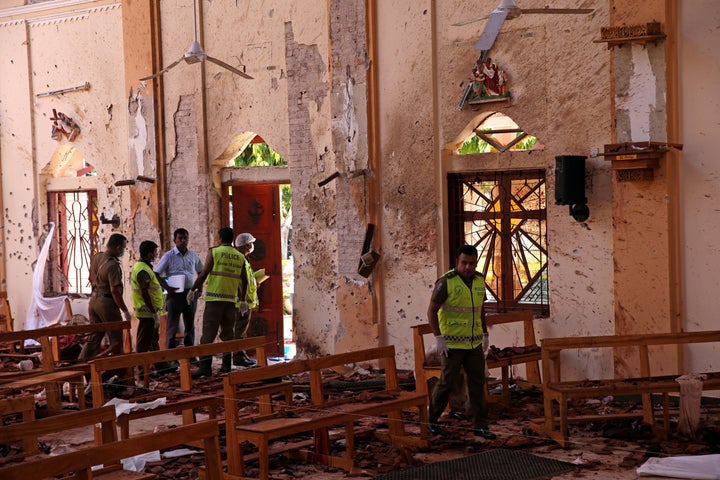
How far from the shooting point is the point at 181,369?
30.6ft

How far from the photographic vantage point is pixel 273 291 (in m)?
14.6


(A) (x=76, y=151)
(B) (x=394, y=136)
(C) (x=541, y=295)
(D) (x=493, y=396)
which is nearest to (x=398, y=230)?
(B) (x=394, y=136)

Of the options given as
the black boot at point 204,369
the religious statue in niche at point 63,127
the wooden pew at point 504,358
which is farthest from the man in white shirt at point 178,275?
the wooden pew at point 504,358

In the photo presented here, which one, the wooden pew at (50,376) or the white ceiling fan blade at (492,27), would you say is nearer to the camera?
the white ceiling fan blade at (492,27)

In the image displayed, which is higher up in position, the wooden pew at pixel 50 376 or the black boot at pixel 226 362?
the wooden pew at pixel 50 376

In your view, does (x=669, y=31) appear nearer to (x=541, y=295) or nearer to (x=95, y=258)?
(x=541, y=295)

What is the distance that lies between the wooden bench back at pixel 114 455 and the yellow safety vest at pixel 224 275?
6.37 m

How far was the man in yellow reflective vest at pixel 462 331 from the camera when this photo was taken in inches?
364

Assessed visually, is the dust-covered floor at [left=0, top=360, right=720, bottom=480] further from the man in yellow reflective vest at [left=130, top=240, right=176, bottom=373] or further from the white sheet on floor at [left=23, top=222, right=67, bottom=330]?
the white sheet on floor at [left=23, top=222, right=67, bottom=330]

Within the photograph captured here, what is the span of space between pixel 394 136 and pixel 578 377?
3.81m

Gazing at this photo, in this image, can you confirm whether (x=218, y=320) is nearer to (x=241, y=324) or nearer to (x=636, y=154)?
(x=241, y=324)

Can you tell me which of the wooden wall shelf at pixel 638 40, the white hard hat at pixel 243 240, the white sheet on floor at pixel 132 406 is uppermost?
the wooden wall shelf at pixel 638 40

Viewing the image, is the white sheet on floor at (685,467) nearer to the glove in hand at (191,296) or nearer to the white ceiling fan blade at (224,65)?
the white ceiling fan blade at (224,65)

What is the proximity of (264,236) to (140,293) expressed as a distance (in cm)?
273
